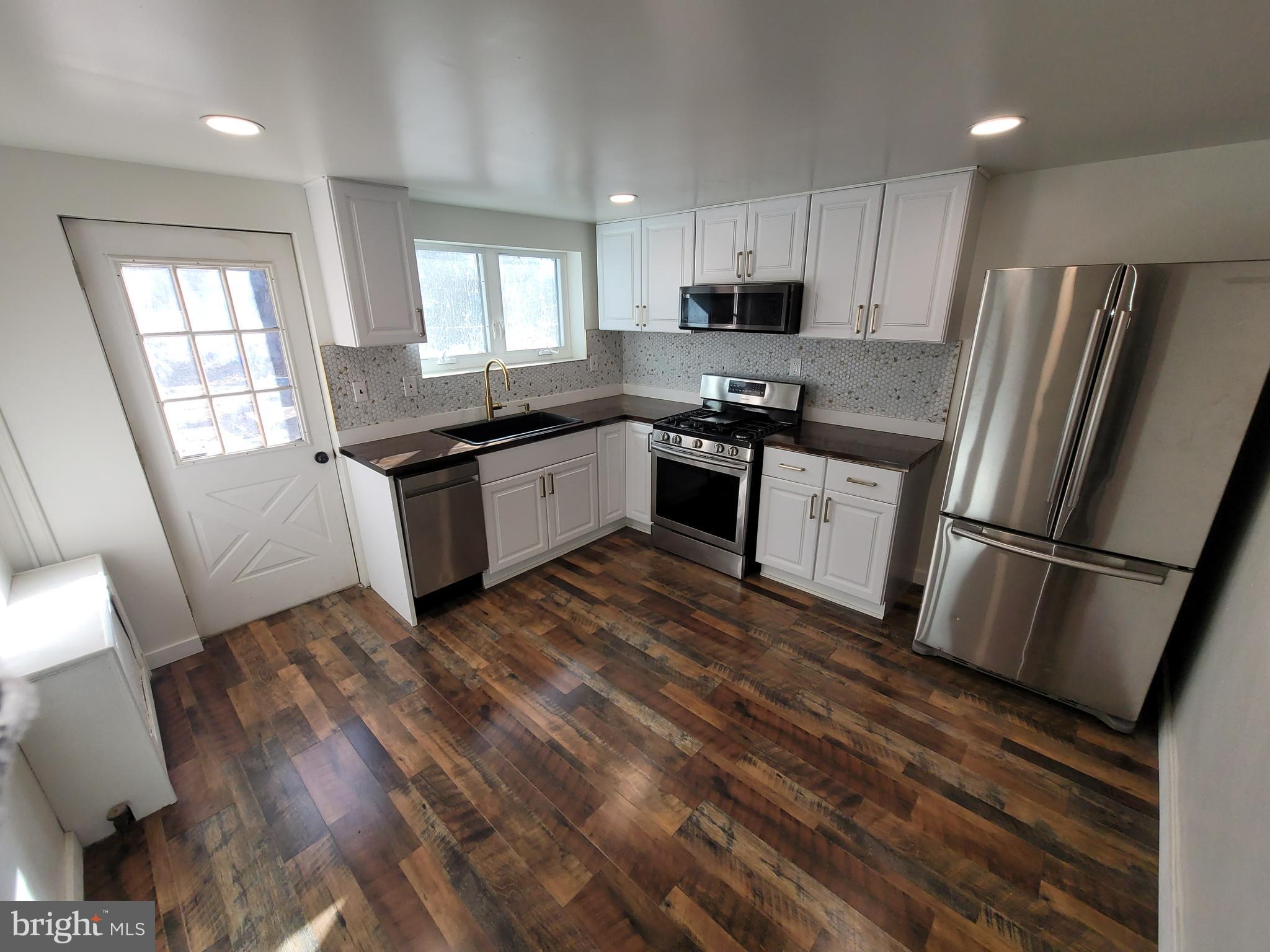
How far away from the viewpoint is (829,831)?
5.52ft

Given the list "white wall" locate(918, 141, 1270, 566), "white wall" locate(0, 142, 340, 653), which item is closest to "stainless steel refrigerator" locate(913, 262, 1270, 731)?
"white wall" locate(918, 141, 1270, 566)

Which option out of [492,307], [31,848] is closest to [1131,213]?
[492,307]

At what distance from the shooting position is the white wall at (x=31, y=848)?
1202 mm

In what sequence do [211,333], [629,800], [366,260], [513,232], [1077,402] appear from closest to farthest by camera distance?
[629,800] → [1077,402] → [211,333] → [366,260] → [513,232]

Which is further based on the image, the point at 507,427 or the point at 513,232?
the point at 507,427

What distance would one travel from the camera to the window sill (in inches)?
129

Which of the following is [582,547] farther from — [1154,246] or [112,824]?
[1154,246]

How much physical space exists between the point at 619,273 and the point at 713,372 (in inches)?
39.7

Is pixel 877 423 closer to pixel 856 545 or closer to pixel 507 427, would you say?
pixel 856 545

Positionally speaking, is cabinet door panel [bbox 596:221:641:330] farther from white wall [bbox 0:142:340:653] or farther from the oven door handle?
white wall [bbox 0:142:340:653]

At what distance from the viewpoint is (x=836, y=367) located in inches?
125

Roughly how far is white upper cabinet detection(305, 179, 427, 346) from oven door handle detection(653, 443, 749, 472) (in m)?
1.56

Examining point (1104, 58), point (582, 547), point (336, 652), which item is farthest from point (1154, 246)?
point (336, 652)

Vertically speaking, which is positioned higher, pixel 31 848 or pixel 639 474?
pixel 639 474
